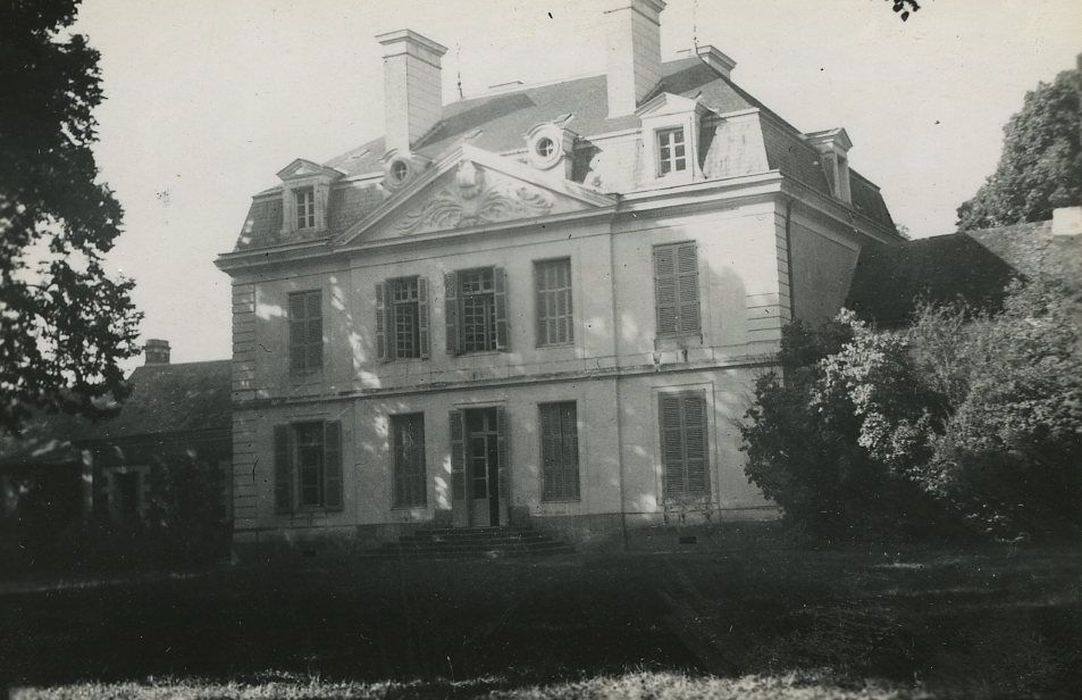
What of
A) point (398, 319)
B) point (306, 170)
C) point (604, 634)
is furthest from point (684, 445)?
point (306, 170)

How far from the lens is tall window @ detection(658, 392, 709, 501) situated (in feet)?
61.4

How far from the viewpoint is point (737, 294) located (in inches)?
734

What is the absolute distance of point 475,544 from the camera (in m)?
19.3

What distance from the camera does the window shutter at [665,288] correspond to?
19.1 metres

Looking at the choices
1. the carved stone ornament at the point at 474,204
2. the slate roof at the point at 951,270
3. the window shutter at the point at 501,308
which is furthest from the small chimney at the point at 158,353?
the slate roof at the point at 951,270

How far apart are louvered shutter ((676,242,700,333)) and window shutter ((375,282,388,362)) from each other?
18.4ft

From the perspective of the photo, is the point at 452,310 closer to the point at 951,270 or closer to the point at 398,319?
the point at 398,319

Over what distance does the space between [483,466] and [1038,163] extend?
11523mm

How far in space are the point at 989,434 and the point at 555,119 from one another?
9.90 metres

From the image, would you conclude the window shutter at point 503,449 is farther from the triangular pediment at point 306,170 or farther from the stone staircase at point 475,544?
the triangular pediment at point 306,170

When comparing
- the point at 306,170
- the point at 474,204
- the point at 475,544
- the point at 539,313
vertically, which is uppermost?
the point at 306,170

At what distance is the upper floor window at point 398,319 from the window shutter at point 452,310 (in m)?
0.67

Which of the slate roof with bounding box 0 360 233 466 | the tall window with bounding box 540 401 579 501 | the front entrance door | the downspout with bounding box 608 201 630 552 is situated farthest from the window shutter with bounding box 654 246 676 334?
the slate roof with bounding box 0 360 233 466

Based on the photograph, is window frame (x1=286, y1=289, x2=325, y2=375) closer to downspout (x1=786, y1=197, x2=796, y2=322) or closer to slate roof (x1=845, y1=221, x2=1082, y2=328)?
downspout (x1=786, y1=197, x2=796, y2=322)
